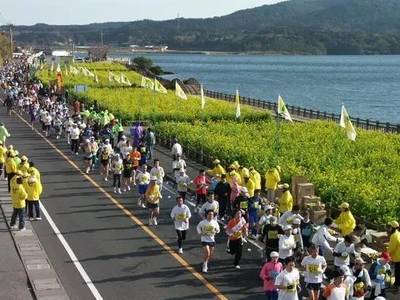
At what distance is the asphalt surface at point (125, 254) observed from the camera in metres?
15.9

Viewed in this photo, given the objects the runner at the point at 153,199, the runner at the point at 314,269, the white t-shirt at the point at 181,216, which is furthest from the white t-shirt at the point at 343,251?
the runner at the point at 153,199

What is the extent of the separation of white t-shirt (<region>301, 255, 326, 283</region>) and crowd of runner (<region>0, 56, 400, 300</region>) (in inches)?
0.8

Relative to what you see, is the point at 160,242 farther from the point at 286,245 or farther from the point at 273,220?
the point at 286,245

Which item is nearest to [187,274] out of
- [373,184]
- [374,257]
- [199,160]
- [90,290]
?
[90,290]

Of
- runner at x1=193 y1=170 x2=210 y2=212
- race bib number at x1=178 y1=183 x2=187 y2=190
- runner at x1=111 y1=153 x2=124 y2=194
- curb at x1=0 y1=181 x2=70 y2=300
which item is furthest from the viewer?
runner at x1=111 y1=153 x2=124 y2=194

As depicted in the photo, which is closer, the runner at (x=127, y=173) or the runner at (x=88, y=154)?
the runner at (x=127, y=173)

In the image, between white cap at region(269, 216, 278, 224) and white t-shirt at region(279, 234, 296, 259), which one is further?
white cap at region(269, 216, 278, 224)

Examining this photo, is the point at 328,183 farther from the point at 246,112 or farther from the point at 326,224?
the point at 246,112

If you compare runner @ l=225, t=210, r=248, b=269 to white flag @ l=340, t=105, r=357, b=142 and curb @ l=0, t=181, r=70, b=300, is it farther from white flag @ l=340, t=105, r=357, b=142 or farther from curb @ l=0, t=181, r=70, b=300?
white flag @ l=340, t=105, r=357, b=142

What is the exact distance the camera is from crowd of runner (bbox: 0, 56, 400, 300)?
14.1 m

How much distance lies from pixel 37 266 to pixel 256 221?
6.39 meters

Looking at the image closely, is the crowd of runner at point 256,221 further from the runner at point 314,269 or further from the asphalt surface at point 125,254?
the asphalt surface at point 125,254

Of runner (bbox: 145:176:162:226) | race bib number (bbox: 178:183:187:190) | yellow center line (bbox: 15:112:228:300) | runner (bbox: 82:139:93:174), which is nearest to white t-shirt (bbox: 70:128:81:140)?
yellow center line (bbox: 15:112:228:300)

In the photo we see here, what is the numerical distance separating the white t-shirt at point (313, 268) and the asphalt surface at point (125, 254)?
1.56 m
